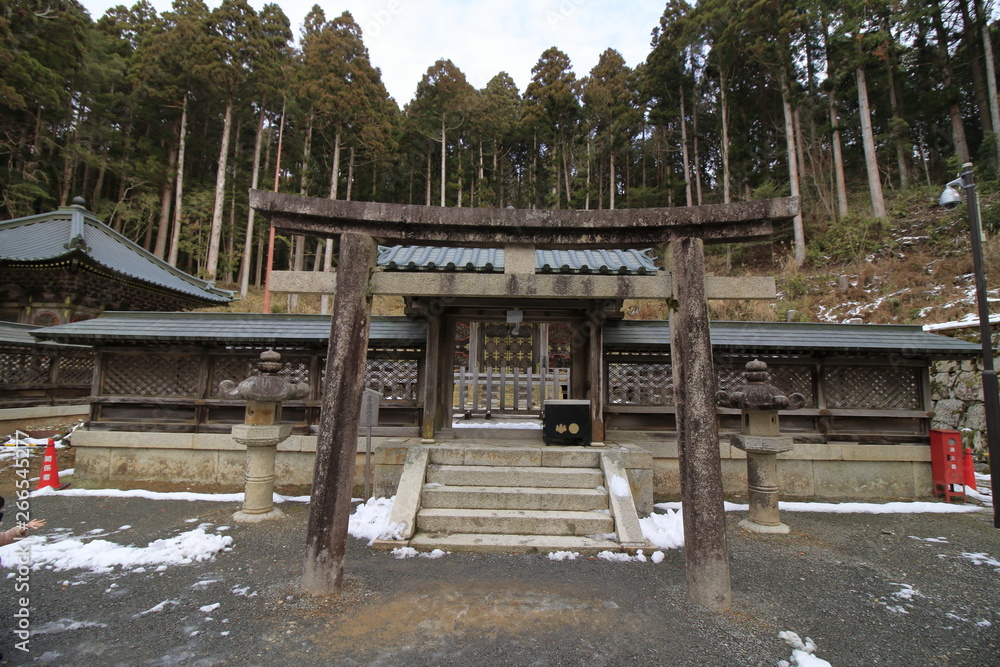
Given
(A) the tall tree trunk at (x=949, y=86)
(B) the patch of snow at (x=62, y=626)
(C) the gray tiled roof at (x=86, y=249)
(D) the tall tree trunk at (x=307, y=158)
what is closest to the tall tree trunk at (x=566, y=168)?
(D) the tall tree trunk at (x=307, y=158)

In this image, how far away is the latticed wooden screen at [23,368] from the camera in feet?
35.8

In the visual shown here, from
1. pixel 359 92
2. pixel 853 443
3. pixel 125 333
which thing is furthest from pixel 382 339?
pixel 359 92

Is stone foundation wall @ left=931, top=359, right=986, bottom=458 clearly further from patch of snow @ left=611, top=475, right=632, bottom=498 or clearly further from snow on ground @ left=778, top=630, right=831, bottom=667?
snow on ground @ left=778, top=630, right=831, bottom=667

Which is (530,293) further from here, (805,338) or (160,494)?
(160,494)

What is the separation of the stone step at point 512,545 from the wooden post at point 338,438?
1201 mm

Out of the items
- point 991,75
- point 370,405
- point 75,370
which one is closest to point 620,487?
point 370,405

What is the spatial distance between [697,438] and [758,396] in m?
2.55

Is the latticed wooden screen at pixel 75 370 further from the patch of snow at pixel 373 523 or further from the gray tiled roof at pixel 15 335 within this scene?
the patch of snow at pixel 373 523

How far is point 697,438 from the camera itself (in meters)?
4.15

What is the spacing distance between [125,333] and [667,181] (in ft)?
102

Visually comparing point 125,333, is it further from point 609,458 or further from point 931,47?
point 931,47

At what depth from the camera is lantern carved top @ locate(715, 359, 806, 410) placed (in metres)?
6.02

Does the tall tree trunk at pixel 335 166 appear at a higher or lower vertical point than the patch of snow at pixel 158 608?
higher

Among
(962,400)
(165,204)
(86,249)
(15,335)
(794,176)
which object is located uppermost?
(165,204)
